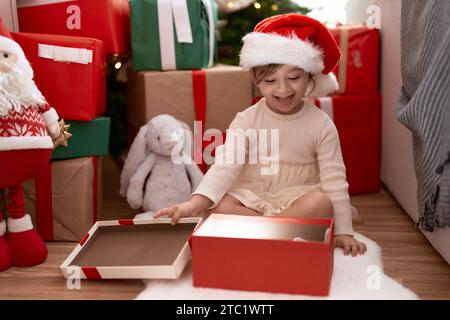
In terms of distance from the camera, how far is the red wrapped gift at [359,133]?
183cm

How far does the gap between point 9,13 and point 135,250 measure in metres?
0.77

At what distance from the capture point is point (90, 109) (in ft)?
4.95

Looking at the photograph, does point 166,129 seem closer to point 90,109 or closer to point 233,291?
point 90,109

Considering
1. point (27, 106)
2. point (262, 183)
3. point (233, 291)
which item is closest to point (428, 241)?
point (262, 183)

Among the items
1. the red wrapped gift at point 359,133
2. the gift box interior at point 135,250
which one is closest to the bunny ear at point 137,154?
the gift box interior at point 135,250

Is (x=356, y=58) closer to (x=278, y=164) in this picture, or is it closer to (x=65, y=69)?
(x=278, y=164)

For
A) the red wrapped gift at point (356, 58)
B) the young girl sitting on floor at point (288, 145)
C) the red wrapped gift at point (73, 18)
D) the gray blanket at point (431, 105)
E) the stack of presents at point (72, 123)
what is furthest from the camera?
the red wrapped gift at point (356, 58)

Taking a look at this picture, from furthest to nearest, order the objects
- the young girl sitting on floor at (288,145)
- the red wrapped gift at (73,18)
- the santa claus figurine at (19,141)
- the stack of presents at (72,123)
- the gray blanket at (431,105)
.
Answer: the red wrapped gift at (73,18) < the stack of presents at (72,123) < the young girl sitting on floor at (288,145) < the santa claus figurine at (19,141) < the gray blanket at (431,105)

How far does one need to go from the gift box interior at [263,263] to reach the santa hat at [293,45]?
401mm

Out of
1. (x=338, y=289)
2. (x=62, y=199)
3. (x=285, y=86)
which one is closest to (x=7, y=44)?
(x=62, y=199)

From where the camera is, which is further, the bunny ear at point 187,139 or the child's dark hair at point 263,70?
the bunny ear at point 187,139

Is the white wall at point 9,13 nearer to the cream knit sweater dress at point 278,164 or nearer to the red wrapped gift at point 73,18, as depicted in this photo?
the red wrapped gift at point 73,18

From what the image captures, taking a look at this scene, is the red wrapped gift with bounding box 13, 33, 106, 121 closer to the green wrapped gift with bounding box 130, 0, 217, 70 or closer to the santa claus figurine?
the santa claus figurine

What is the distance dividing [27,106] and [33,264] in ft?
1.24
